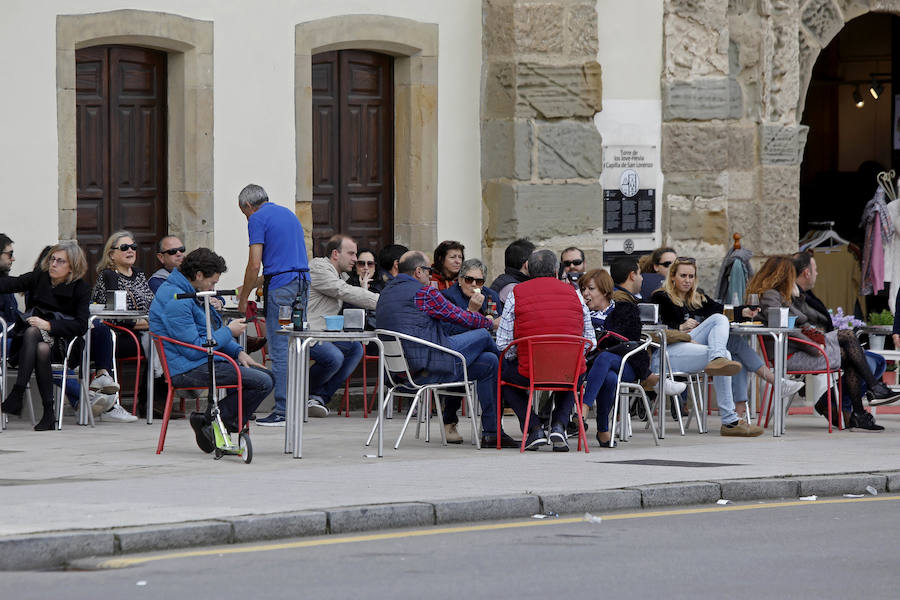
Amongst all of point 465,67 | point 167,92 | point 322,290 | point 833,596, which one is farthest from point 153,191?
point 833,596

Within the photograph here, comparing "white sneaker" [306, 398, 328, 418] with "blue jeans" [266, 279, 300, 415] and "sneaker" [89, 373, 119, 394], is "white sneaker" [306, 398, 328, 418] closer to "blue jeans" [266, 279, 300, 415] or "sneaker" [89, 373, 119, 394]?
"blue jeans" [266, 279, 300, 415]

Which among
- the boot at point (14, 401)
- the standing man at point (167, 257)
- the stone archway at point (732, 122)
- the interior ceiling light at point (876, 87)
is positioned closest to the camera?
the boot at point (14, 401)

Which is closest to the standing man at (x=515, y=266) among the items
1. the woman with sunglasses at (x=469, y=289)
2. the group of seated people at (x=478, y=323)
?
the group of seated people at (x=478, y=323)

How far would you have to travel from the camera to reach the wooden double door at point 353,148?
52.0 ft

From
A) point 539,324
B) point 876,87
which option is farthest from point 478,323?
point 876,87

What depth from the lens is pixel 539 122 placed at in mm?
16156

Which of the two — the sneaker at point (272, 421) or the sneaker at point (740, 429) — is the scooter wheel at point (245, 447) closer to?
the sneaker at point (272, 421)

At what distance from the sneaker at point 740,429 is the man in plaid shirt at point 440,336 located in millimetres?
1904

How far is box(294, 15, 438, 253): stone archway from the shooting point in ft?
50.7

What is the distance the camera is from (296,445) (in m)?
10.9

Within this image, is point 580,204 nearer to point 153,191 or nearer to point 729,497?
point 153,191

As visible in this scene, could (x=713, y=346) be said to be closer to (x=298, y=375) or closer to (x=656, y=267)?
(x=656, y=267)

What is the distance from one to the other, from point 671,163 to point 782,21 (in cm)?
197

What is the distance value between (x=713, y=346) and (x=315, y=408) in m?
3.09
